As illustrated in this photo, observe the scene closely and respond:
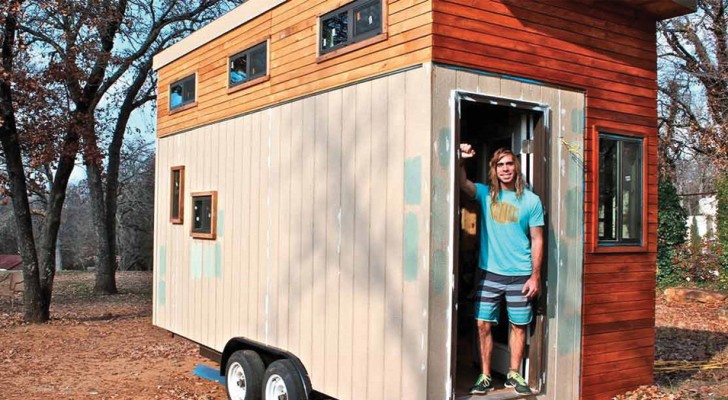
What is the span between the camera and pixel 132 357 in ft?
30.3

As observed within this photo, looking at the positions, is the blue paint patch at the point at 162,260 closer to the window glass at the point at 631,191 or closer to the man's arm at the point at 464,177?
the man's arm at the point at 464,177

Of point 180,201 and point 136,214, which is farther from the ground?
point 180,201

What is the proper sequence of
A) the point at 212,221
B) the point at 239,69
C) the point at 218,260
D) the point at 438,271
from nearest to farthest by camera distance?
1. the point at 438,271
2. the point at 239,69
3. the point at 218,260
4. the point at 212,221

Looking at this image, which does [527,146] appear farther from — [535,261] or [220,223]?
[220,223]

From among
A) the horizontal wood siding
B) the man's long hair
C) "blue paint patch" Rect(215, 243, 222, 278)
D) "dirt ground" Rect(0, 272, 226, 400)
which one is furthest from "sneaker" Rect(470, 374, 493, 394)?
"dirt ground" Rect(0, 272, 226, 400)

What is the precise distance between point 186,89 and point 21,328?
6.26 meters

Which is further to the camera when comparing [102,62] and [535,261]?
[102,62]

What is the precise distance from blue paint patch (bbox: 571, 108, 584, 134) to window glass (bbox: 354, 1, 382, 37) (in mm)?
1660

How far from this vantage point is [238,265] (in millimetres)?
6508

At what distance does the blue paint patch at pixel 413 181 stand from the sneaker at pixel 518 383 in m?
1.51

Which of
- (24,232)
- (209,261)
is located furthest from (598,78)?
(24,232)

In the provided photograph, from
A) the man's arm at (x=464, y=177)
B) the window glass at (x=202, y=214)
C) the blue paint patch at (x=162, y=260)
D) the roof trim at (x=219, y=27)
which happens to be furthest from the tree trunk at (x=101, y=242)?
the man's arm at (x=464, y=177)

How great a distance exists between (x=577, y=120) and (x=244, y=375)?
3600 millimetres

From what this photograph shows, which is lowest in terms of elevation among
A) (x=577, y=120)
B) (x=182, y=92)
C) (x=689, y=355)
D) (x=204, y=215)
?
(x=689, y=355)
